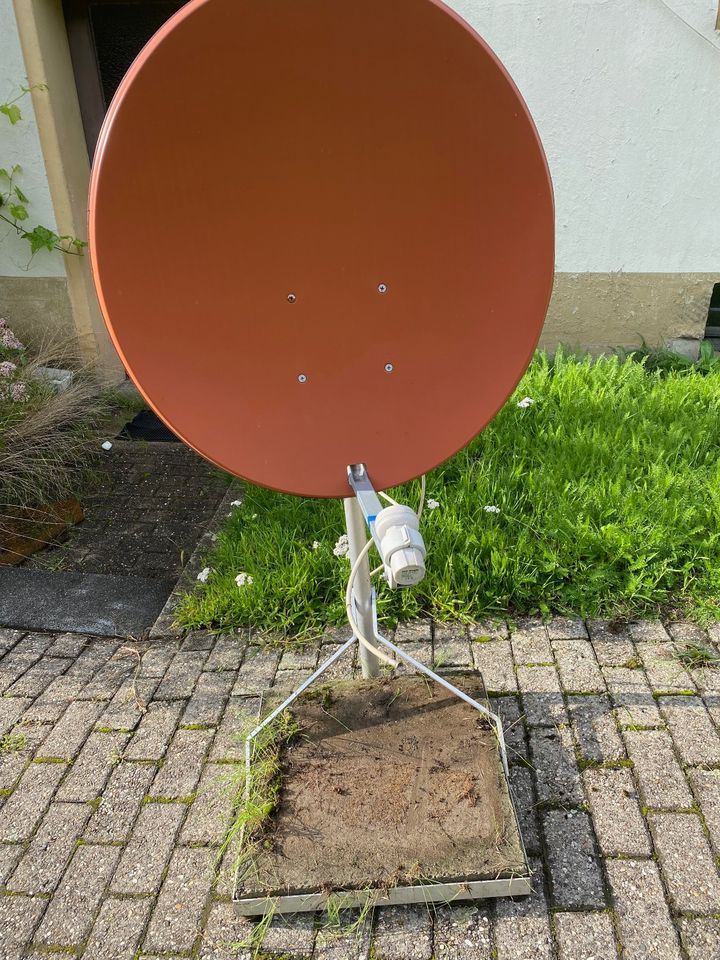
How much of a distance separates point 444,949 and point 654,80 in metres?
4.62

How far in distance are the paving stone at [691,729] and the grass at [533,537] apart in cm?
46

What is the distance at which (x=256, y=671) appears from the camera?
2.70 metres

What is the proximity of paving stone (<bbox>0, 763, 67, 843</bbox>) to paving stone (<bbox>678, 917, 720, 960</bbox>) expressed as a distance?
1.76 m

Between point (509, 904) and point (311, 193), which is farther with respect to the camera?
point (509, 904)

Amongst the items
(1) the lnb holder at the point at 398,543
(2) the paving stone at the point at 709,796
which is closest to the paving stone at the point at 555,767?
(2) the paving stone at the point at 709,796

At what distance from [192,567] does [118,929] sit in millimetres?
1652

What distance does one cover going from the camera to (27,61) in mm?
4703

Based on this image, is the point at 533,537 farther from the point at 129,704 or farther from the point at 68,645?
the point at 68,645

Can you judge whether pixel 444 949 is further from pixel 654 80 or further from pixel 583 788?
pixel 654 80

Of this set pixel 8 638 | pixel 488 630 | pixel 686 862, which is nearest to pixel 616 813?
pixel 686 862

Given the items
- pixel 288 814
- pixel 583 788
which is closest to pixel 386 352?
pixel 288 814

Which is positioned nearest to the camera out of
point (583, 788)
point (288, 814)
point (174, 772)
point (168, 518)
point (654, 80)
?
point (288, 814)

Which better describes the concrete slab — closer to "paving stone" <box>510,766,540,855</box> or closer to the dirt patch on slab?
the dirt patch on slab

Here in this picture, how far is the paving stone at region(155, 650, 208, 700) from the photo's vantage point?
8.61 feet
